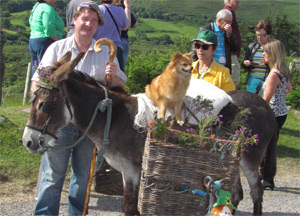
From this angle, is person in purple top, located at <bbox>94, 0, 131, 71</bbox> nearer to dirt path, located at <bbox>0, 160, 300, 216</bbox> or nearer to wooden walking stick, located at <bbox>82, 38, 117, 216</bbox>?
wooden walking stick, located at <bbox>82, 38, 117, 216</bbox>

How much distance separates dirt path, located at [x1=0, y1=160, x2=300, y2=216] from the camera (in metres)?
5.39

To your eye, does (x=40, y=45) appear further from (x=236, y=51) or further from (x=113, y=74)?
(x=236, y=51)

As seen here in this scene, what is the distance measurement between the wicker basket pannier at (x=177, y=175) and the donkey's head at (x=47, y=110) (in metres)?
0.95

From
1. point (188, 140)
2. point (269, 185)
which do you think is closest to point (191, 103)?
point (188, 140)

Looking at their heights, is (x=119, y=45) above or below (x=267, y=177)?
above

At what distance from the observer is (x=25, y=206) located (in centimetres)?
545

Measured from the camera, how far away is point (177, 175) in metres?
3.30

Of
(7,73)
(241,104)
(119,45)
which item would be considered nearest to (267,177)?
(241,104)

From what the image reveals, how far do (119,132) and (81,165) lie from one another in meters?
0.63

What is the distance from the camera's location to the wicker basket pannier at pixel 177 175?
10.8 feet

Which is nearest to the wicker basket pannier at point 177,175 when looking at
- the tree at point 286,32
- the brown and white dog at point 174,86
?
the brown and white dog at point 174,86

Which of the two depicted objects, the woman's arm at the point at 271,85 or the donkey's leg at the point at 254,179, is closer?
the donkey's leg at the point at 254,179

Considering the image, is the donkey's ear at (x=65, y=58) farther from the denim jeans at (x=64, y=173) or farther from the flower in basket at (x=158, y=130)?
the flower in basket at (x=158, y=130)

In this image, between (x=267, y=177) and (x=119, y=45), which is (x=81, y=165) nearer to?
(x=119, y=45)
